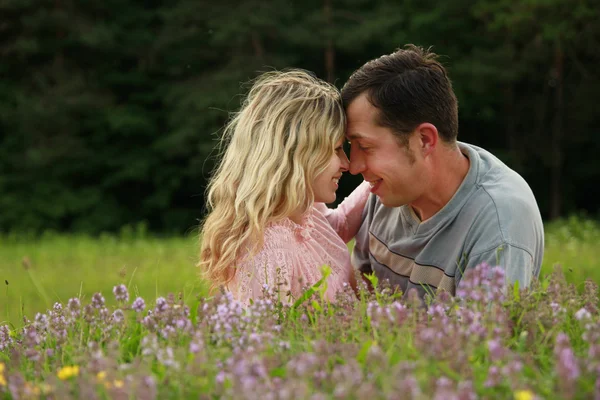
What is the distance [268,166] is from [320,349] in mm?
1989

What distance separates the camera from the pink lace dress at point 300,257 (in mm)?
3650

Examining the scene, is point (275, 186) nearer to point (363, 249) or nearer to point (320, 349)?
point (363, 249)

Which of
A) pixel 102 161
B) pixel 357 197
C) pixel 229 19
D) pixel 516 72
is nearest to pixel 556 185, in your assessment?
pixel 516 72

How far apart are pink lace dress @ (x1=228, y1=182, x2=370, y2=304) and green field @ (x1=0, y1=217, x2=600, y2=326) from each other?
8.22 feet

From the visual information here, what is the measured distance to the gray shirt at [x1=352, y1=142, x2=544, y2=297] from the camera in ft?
12.1

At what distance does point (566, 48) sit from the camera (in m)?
23.0

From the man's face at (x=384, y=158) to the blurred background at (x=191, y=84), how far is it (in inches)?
718

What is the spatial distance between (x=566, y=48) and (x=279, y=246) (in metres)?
21.5

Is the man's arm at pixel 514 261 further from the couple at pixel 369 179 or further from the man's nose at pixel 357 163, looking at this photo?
the man's nose at pixel 357 163

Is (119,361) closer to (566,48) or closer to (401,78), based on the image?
(401,78)

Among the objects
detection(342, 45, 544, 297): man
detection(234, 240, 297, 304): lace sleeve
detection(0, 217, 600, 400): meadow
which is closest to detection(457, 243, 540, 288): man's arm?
detection(342, 45, 544, 297): man

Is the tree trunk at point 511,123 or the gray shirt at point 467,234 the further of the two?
the tree trunk at point 511,123

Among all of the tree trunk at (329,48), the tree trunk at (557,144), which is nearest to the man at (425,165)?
the tree trunk at (329,48)

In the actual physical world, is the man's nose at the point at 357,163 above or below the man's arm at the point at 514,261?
above
